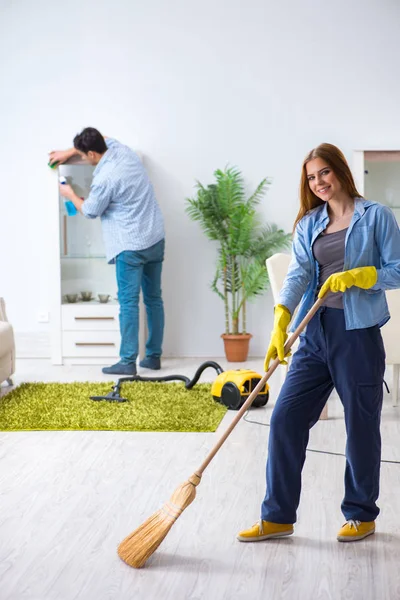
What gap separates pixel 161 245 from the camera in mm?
6258

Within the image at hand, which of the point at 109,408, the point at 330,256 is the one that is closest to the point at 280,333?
the point at 330,256

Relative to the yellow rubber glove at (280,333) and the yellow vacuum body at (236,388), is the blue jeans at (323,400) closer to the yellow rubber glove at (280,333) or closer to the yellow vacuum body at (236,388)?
the yellow rubber glove at (280,333)

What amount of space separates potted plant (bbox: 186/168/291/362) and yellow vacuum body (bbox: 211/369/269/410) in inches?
68.2

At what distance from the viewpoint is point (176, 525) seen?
9.71 feet

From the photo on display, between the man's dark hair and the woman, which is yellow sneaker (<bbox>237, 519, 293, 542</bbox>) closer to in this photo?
the woman

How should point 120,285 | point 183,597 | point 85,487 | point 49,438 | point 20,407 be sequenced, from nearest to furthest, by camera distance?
point 183,597 < point 85,487 < point 49,438 < point 20,407 < point 120,285

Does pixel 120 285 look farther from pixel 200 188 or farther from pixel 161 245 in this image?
pixel 200 188

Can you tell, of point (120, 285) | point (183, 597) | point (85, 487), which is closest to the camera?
point (183, 597)

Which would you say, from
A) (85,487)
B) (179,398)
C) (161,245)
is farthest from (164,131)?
(85,487)

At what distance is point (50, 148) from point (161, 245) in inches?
51.8

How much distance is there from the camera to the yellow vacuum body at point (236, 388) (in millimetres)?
4668

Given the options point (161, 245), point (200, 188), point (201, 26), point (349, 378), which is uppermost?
point (201, 26)

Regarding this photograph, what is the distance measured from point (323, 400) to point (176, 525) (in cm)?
67

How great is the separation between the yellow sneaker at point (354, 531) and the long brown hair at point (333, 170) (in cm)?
100
